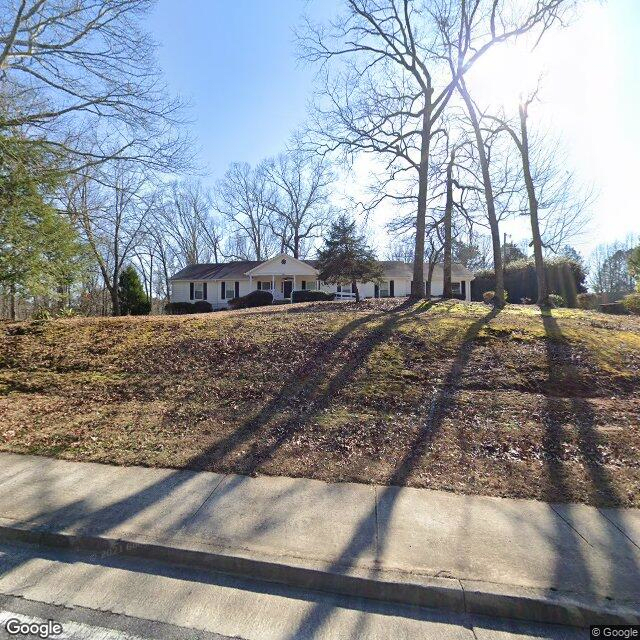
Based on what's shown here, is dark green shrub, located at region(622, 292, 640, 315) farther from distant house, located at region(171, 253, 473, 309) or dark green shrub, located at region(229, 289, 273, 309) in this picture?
dark green shrub, located at region(229, 289, 273, 309)

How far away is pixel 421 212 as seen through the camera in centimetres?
1522

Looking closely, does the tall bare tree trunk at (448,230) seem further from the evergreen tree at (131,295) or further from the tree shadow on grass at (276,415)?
the evergreen tree at (131,295)

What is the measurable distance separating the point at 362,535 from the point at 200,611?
1.33 m

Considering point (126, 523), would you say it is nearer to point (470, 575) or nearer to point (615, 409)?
point (470, 575)

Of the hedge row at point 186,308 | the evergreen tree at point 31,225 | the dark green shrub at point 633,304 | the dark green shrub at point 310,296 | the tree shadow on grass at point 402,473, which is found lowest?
the tree shadow on grass at point 402,473

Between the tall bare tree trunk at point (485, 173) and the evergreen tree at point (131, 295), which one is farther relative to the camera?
the evergreen tree at point (131, 295)

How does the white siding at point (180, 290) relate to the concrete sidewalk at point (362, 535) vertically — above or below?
above

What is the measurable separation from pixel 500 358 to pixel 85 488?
22.7 ft

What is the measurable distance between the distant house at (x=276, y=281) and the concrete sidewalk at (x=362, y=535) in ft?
96.4

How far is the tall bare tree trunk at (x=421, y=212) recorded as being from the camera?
49.1 ft

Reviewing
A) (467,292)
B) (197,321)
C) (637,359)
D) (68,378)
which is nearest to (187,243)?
(467,292)

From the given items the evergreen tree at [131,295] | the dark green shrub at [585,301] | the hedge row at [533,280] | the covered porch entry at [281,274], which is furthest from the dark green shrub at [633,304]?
the evergreen tree at [131,295]

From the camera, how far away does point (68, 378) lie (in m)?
7.81

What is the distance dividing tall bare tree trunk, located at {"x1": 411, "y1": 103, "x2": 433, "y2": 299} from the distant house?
1772cm
